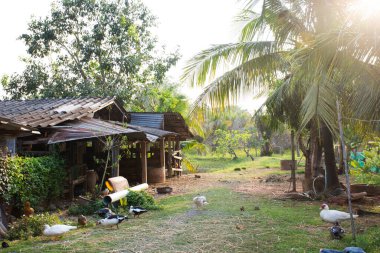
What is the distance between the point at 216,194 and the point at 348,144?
798 centimetres

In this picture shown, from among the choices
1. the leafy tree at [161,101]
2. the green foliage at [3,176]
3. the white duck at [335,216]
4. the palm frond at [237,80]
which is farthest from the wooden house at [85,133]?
the white duck at [335,216]

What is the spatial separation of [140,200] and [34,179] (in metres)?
2.73

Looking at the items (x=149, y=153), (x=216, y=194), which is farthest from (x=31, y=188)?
(x=149, y=153)

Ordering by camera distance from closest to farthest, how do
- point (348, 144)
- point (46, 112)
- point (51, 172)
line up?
point (51, 172) → point (46, 112) → point (348, 144)

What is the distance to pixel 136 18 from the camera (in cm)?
2448

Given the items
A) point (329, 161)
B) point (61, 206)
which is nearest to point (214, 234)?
point (61, 206)

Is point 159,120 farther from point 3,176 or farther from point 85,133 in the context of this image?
point 3,176

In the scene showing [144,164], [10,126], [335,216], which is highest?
[10,126]

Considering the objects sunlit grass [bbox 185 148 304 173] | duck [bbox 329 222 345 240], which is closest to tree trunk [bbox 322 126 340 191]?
duck [bbox 329 222 345 240]

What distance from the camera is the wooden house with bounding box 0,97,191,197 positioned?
10328 mm

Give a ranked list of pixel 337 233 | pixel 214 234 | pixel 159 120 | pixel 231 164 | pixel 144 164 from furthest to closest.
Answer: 1. pixel 231 164
2. pixel 159 120
3. pixel 144 164
4. pixel 214 234
5. pixel 337 233

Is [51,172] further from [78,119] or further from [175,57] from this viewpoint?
[175,57]

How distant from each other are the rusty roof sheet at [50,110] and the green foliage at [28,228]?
234 centimetres

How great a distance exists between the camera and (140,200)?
10328mm
